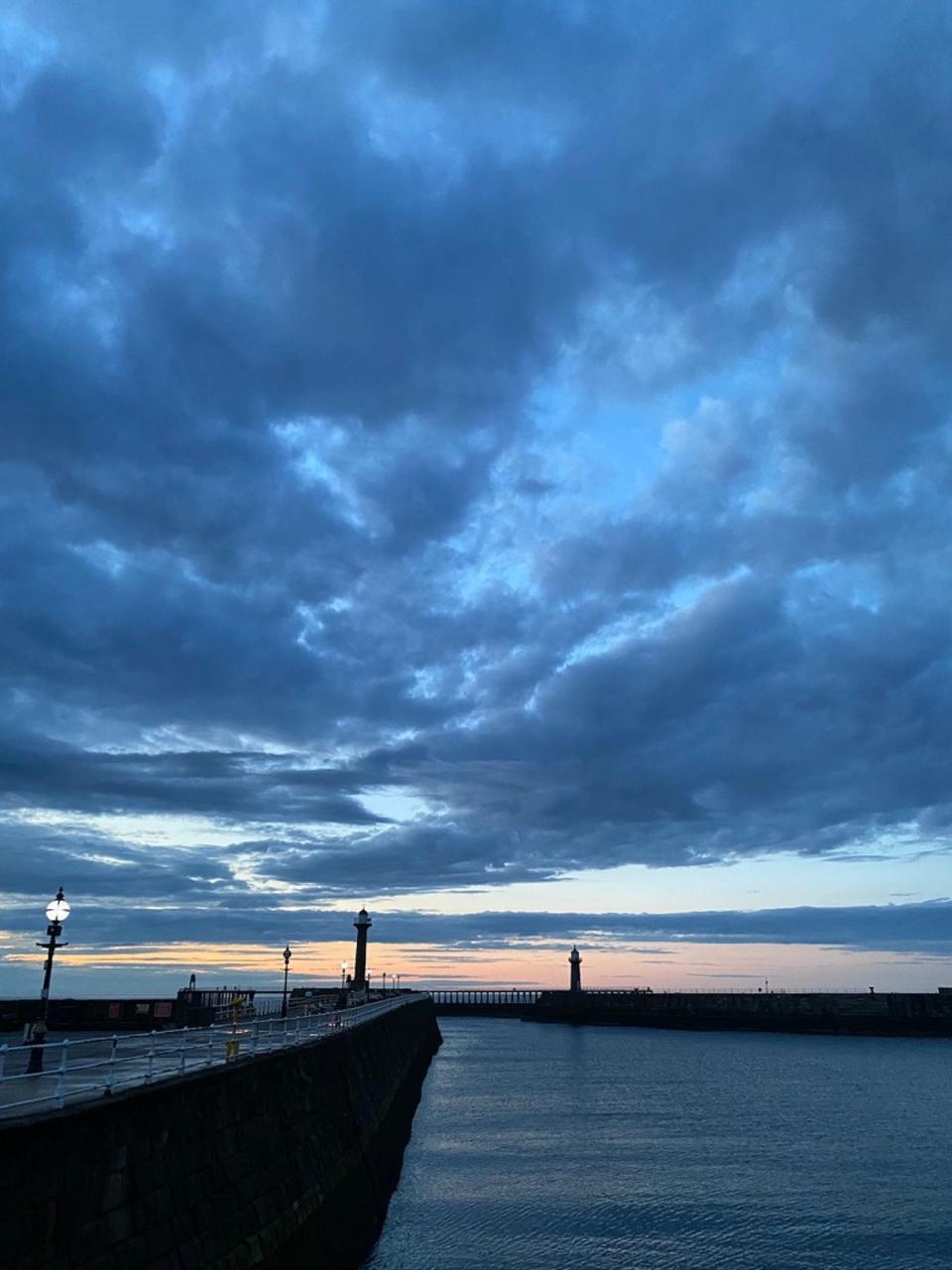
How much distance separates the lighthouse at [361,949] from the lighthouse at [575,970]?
266 feet

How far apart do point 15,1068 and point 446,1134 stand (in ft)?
84.6

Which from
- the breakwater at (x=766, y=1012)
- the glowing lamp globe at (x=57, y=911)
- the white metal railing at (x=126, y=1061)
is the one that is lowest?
the breakwater at (x=766, y=1012)

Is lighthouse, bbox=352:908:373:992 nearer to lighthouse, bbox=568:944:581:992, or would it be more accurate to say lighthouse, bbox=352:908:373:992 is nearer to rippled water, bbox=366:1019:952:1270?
rippled water, bbox=366:1019:952:1270

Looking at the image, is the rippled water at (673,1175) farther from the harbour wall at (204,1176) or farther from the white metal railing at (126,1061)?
the white metal railing at (126,1061)

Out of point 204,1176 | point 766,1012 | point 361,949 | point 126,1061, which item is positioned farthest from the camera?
point 766,1012

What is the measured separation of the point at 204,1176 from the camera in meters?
16.3

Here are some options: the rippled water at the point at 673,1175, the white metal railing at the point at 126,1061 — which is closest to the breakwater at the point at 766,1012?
the rippled water at the point at 673,1175

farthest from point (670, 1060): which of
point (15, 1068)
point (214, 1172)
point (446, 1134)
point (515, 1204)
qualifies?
point (214, 1172)

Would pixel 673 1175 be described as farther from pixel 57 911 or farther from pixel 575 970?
pixel 575 970

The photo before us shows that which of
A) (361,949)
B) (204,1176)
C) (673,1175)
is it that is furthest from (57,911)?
(361,949)

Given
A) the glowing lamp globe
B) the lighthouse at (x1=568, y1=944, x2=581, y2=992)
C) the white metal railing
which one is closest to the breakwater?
the lighthouse at (x1=568, y1=944, x2=581, y2=992)

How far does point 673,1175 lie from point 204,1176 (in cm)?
2687

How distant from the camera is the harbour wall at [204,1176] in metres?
11.6

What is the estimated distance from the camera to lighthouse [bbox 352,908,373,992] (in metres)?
94.1
